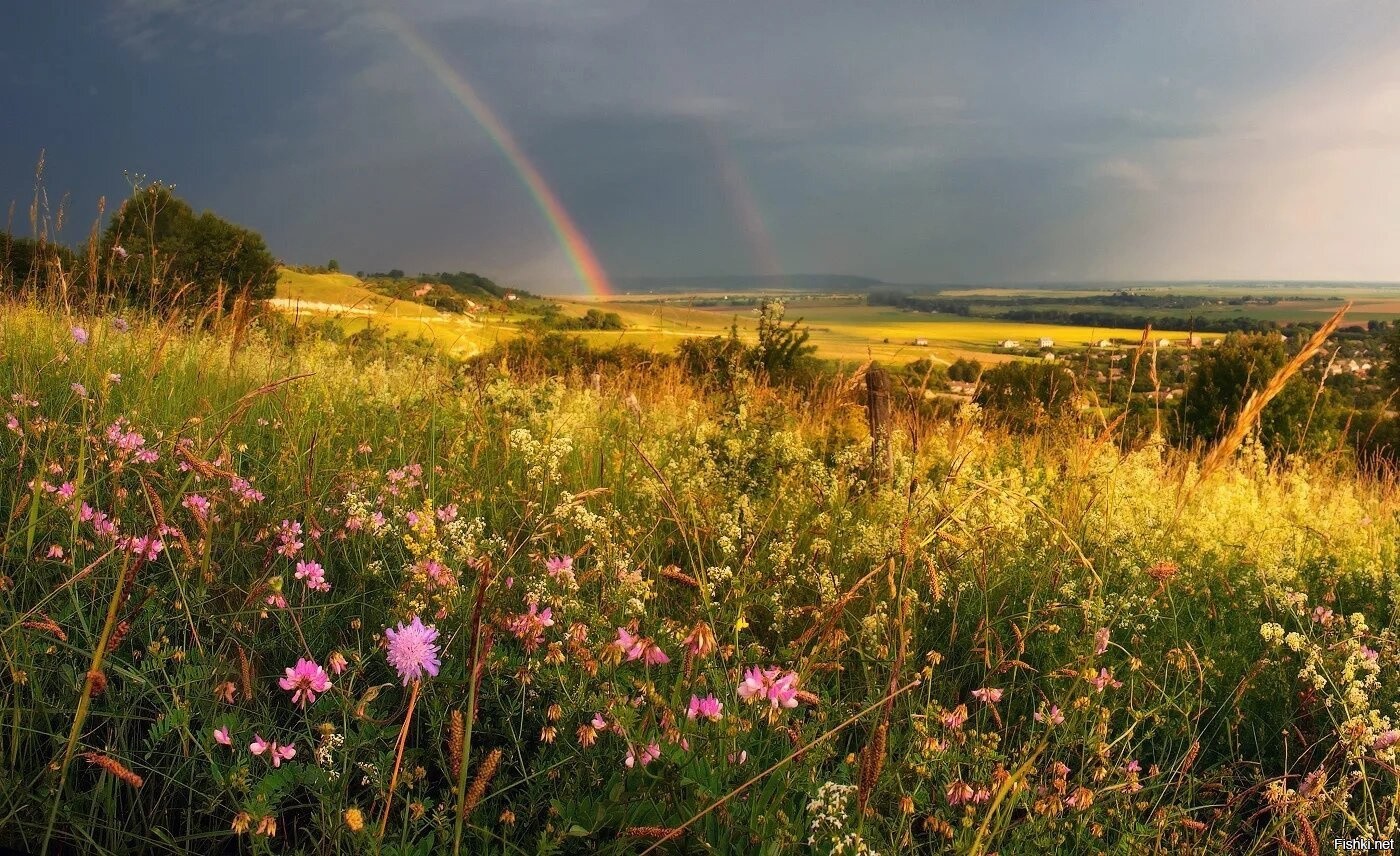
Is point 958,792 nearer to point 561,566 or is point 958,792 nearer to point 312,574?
point 561,566

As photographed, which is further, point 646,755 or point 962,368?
point 962,368

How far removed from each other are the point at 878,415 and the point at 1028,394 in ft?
14.2

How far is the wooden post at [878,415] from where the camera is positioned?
4.17 metres

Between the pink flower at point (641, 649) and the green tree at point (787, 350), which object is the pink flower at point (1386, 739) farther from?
the green tree at point (787, 350)

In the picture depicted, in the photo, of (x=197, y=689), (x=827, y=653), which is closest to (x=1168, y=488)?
(x=827, y=653)

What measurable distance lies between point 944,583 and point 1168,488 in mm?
2850

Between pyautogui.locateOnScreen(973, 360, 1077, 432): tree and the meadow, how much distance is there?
2.53 metres

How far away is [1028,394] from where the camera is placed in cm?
896

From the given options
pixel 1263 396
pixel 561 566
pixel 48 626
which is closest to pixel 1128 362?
pixel 1263 396

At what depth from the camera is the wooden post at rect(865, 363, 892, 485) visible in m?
4.17

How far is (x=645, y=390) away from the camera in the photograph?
7797 millimetres

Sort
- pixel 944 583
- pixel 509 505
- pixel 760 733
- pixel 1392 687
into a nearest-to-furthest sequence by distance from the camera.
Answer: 1. pixel 760 733
2. pixel 1392 687
3. pixel 944 583
4. pixel 509 505

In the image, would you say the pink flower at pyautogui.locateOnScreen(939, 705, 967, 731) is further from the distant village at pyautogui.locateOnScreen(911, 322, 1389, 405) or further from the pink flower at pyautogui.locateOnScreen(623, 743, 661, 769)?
the distant village at pyautogui.locateOnScreen(911, 322, 1389, 405)

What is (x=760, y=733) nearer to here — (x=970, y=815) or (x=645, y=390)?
(x=970, y=815)
